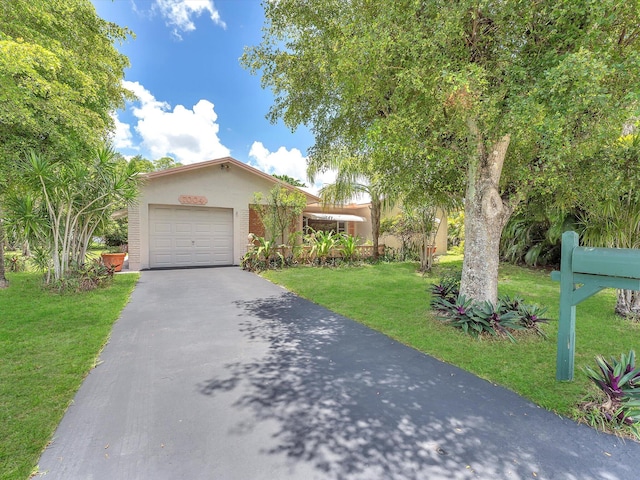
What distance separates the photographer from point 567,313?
11.4 ft

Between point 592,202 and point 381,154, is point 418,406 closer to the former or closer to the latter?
point 381,154

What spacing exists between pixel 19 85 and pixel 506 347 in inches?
414

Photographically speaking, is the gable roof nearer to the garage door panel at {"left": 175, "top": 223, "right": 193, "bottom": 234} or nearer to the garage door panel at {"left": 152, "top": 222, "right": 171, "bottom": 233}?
the garage door panel at {"left": 152, "top": 222, "right": 171, "bottom": 233}

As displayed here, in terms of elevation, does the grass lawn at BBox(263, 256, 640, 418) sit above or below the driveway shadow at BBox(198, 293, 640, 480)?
above

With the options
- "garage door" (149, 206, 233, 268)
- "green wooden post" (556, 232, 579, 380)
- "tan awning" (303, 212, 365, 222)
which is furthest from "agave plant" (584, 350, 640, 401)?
"tan awning" (303, 212, 365, 222)

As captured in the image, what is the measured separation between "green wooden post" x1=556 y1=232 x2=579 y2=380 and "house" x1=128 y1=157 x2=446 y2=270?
11.4 metres

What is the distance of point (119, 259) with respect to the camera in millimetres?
13023

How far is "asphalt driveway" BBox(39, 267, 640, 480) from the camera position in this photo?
7.48ft

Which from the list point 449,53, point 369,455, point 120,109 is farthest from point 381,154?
point 120,109

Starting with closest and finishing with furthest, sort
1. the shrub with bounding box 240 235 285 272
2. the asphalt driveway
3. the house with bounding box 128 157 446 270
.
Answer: the asphalt driveway
the house with bounding box 128 157 446 270
the shrub with bounding box 240 235 285 272

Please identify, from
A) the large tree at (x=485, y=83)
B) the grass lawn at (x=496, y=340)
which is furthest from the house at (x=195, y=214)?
the large tree at (x=485, y=83)

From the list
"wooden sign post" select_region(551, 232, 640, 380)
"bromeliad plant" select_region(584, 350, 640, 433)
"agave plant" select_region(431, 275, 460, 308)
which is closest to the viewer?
"bromeliad plant" select_region(584, 350, 640, 433)

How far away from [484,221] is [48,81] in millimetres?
10148

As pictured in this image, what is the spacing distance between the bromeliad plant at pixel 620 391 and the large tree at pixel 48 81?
10110mm
